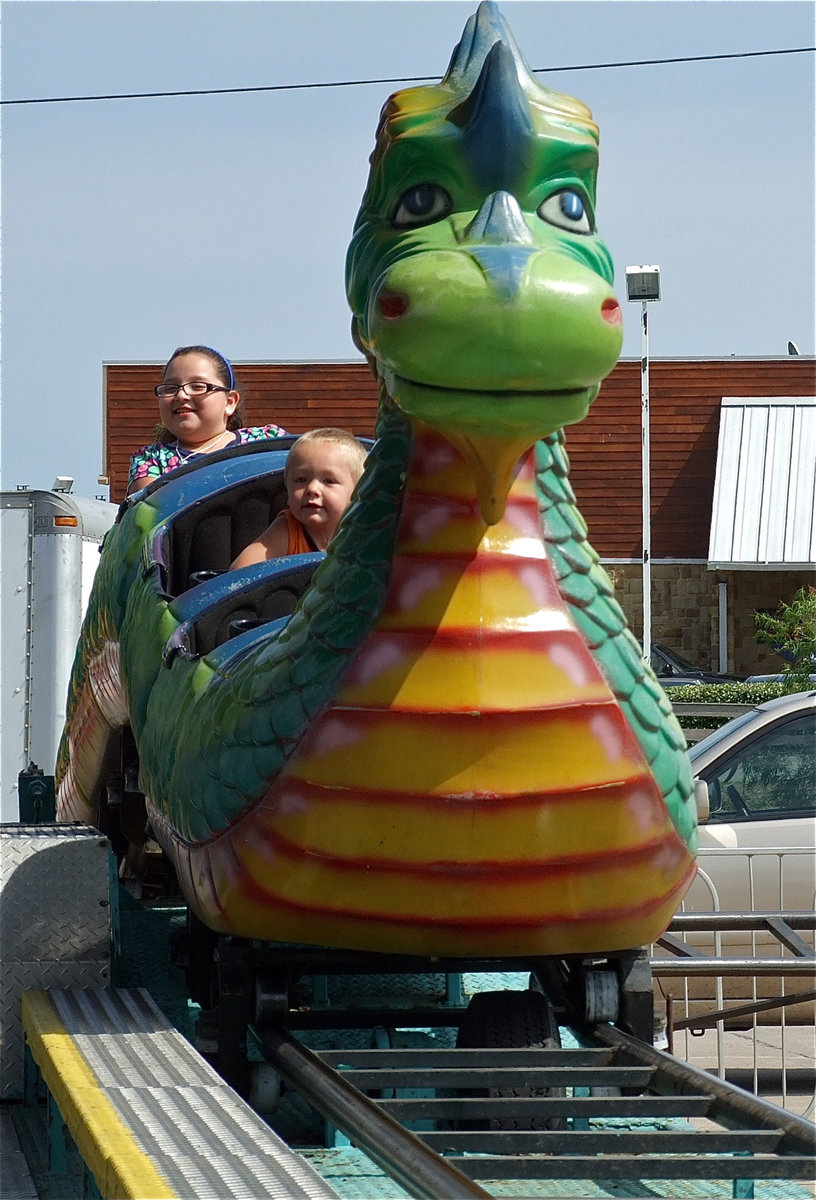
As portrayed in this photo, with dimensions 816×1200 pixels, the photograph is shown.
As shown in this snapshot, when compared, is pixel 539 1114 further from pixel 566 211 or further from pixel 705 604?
pixel 705 604

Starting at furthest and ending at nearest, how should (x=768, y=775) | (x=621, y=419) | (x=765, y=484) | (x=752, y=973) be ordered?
(x=621, y=419)
(x=765, y=484)
(x=768, y=775)
(x=752, y=973)

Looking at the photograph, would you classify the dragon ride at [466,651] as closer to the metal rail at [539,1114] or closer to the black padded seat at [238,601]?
the metal rail at [539,1114]

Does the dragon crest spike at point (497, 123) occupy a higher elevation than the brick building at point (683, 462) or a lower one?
lower

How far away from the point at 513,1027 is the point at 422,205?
1561 millimetres

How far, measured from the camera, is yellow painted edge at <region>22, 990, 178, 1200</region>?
84.8 inches

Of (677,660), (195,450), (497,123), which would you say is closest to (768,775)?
(195,450)

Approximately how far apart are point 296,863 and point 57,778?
11.8 ft

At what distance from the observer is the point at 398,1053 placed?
2861mm

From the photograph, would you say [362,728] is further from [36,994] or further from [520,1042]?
[36,994]

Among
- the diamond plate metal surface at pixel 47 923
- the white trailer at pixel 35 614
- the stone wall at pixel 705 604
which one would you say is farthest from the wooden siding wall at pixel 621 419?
the diamond plate metal surface at pixel 47 923

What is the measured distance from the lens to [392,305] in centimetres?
266

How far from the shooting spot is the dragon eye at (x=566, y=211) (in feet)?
9.32

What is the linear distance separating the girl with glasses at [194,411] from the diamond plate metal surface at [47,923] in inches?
73.4

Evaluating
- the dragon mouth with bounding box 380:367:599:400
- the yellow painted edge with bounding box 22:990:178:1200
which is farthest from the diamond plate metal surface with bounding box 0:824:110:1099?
the dragon mouth with bounding box 380:367:599:400
